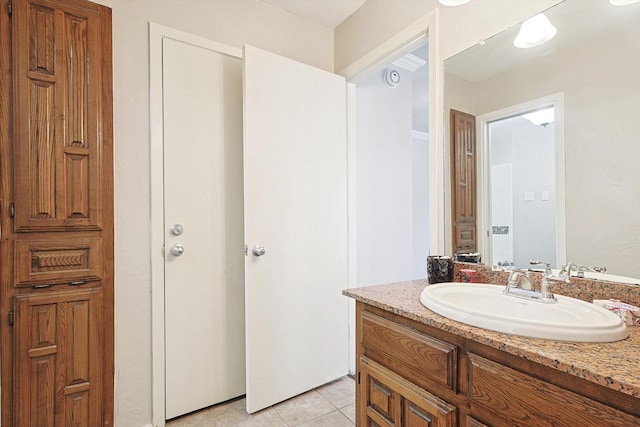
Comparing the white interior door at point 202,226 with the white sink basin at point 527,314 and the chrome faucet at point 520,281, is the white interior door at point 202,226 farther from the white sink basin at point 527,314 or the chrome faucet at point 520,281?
the chrome faucet at point 520,281

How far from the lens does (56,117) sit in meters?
1.33

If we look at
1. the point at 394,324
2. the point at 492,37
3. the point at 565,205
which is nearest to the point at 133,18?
the point at 492,37

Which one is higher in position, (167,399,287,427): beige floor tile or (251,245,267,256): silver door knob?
(251,245,267,256): silver door knob

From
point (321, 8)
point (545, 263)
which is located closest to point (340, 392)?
point (545, 263)

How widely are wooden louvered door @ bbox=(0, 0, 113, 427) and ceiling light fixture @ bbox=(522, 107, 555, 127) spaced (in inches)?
70.6

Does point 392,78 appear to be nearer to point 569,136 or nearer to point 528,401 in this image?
point 569,136

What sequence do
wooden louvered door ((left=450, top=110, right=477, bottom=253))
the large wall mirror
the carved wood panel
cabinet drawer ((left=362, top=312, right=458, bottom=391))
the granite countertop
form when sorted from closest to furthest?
the granite countertop
cabinet drawer ((left=362, top=312, right=458, bottom=391))
the large wall mirror
the carved wood panel
wooden louvered door ((left=450, top=110, right=477, bottom=253))

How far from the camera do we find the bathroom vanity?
617 millimetres

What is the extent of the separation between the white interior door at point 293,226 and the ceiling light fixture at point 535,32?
1.09m

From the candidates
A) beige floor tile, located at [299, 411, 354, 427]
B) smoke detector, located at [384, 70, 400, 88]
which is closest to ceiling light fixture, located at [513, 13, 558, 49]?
smoke detector, located at [384, 70, 400, 88]

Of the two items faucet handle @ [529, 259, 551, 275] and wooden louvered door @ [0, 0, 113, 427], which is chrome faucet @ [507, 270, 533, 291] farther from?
wooden louvered door @ [0, 0, 113, 427]

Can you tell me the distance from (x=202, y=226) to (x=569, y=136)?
170 cm

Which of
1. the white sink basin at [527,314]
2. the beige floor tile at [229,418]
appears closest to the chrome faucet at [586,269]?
the white sink basin at [527,314]

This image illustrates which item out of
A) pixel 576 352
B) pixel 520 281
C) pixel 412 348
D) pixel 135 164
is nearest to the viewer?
pixel 576 352
